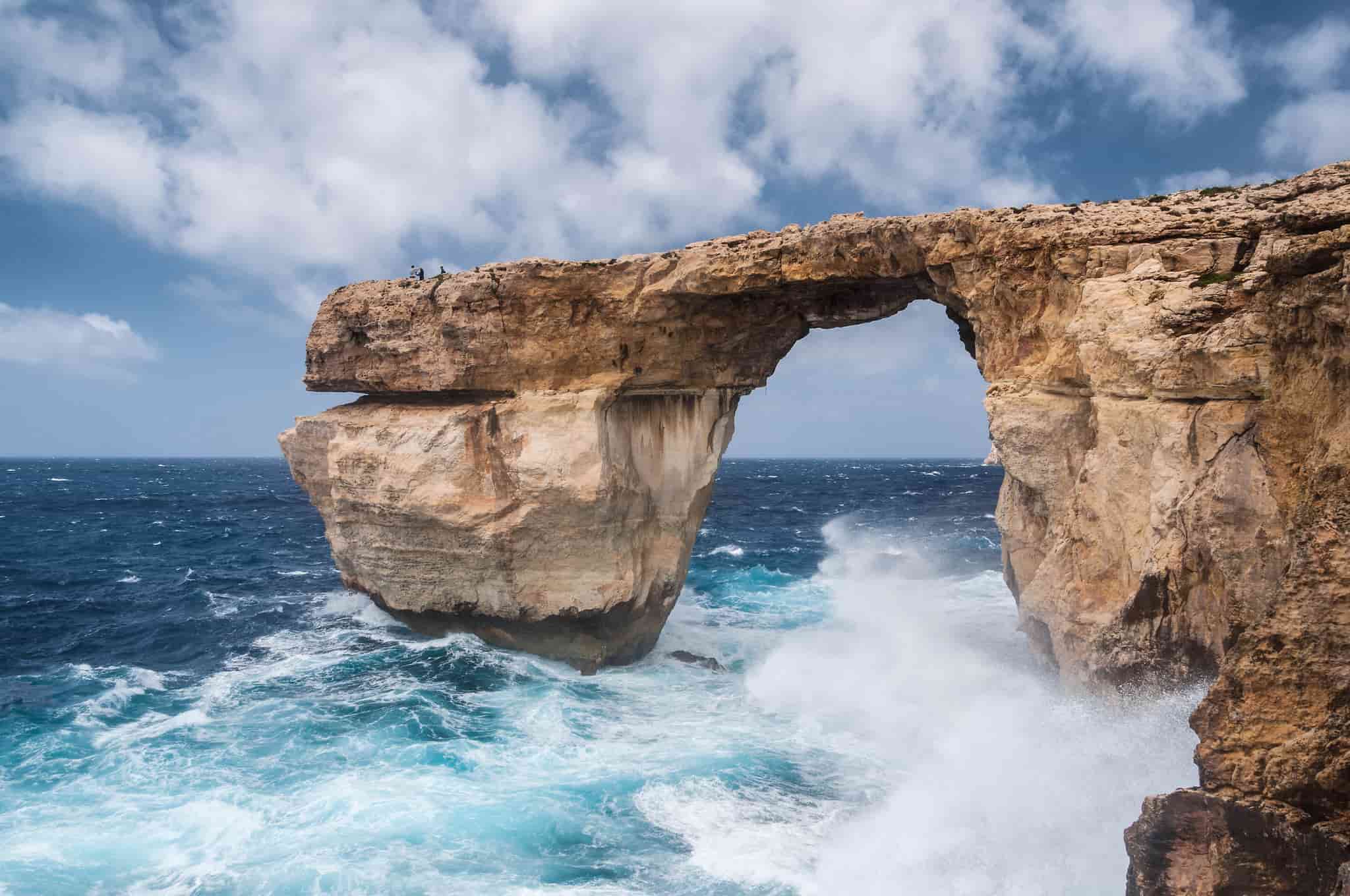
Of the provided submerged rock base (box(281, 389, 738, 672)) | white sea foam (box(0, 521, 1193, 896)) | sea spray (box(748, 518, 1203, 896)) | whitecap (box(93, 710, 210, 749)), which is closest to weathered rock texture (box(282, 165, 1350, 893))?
submerged rock base (box(281, 389, 738, 672))

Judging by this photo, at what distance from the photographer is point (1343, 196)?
8727 mm

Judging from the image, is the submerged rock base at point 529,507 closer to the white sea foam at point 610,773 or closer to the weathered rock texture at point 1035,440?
the weathered rock texture at point 1035,440

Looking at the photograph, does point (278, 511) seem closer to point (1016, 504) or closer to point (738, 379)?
point (738, 379)

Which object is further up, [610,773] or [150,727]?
[150,727]

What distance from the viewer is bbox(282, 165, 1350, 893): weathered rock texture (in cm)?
612

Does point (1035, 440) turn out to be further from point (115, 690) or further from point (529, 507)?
point (115, 690)

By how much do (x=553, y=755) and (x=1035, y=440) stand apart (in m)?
9.75

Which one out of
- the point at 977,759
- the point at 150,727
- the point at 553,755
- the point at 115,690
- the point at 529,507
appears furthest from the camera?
the point at 529,507

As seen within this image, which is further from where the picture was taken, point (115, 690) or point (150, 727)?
point (115, 690)

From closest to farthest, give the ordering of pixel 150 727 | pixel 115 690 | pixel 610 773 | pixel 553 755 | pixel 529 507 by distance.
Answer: pixel 610 773
pixel 553 755
pixel 150 727
pixel 115 690
pixel 529 507

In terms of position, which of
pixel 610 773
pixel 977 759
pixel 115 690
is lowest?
pixel 610 773

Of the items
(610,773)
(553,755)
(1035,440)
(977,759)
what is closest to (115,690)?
(553,755)

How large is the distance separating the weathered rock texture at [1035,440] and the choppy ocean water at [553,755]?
5.62ft

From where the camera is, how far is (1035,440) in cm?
1297
